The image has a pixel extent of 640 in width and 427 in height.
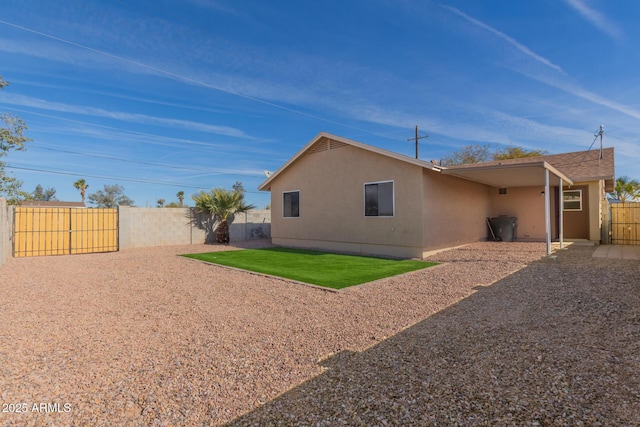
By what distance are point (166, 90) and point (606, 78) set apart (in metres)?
21.0

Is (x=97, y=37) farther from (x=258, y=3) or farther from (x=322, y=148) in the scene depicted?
(x=322, y=148)

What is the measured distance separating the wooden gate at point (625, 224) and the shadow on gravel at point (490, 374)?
36.0 ft

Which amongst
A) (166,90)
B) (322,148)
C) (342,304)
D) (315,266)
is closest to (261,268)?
(315,266)

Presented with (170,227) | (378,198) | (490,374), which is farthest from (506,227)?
(170,227)

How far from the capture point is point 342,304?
5375 millimetres

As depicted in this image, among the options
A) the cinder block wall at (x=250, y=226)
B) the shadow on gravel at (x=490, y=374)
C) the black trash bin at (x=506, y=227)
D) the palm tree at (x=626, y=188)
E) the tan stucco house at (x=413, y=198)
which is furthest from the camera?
the palm tree at (x=626, y=188)

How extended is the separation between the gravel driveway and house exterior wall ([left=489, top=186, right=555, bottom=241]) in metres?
8.83

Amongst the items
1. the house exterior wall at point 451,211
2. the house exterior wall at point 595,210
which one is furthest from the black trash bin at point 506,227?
the house exterior wall at point 595,210

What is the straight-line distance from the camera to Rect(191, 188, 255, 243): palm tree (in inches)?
Result: 648

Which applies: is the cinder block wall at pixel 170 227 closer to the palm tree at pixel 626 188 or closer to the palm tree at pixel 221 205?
the palm tree at pixel 221 205

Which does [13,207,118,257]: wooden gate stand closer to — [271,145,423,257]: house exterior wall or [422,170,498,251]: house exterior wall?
[271,145,423,257]: house exterior wall

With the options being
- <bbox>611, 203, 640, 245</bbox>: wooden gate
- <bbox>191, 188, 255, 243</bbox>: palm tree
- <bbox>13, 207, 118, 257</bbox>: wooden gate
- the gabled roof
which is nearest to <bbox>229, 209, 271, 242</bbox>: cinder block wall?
<bbox>191, 188, 255, 243</bbox>: palm tree

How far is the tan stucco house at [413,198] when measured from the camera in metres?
10.4

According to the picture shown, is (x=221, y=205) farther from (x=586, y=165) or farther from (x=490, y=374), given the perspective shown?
(x=586, y=165)
